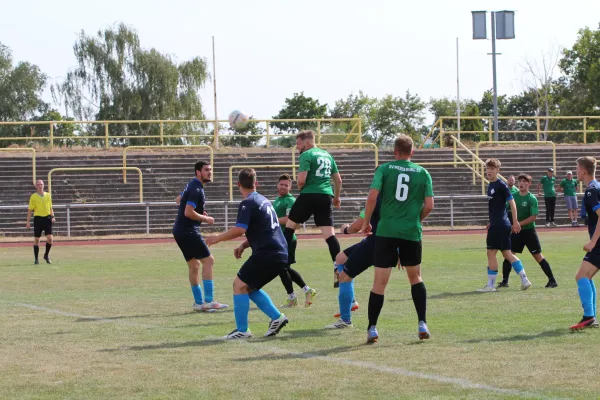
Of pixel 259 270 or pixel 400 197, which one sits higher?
pixel 400 197

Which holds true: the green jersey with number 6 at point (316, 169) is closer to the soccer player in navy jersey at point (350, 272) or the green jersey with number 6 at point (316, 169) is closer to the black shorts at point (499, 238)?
the soccer player in navy jersey at point (350, 272)

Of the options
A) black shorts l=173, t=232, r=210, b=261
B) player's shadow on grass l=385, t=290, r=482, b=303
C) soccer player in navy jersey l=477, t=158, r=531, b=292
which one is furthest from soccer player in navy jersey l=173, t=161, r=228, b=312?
soccer player in navy jersey l=477, t=158, r=531, b=292

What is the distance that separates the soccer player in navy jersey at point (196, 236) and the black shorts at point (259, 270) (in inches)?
111

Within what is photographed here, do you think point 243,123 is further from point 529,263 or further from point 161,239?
point 529,263

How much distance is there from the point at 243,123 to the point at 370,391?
3426 centimetres

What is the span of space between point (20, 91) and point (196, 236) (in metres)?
77.1

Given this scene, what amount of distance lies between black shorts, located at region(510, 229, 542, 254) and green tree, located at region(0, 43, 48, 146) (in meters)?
72.6

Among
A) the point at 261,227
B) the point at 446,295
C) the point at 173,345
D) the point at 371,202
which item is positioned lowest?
the point at 446,295

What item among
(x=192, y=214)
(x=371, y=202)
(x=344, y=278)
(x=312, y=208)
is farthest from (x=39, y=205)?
(x=371, y=202)

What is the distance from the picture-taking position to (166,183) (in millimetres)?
38750

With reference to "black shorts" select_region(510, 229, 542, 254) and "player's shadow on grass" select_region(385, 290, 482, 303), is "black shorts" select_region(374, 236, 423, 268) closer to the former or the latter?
"player's shadow on grass" select_region(385, 290, 482, 303)

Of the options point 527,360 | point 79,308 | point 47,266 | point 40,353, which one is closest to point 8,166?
point 47,266

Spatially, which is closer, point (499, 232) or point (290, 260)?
point (290, 260)

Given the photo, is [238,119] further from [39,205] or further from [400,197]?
[400,197]
